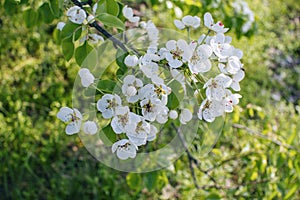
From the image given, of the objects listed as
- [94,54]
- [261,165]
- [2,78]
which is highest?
[94,54]

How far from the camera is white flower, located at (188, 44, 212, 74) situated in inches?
34.6

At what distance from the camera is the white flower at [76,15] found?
3.36ft

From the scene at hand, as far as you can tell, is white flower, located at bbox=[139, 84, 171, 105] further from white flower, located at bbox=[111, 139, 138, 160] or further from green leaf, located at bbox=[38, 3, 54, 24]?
green leaf, located at bbox=[38, 3, 54, 24]

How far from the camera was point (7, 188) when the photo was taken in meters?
1.94

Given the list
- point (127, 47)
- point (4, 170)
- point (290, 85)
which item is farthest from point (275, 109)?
point (127, 47)

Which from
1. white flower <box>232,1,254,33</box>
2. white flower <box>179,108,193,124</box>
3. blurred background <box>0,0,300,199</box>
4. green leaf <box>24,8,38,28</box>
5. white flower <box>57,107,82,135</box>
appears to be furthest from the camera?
white flower <box>232,1,254,33</box>

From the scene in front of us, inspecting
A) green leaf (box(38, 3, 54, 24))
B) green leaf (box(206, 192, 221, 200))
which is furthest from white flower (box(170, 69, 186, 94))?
green leaf (box(206, 192, 221, 200))

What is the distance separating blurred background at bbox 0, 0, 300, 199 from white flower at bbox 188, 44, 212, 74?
0.43m

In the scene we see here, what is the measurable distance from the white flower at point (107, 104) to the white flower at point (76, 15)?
9.5 inches

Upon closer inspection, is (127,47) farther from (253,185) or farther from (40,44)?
(40,44)

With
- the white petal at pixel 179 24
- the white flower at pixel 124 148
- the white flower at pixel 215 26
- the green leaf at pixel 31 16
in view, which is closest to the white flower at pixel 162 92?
the white flower at pixel 124 148

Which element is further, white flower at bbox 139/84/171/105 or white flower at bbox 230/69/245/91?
white flower at bbox 230/69/245/91

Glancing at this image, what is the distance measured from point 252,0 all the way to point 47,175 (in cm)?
235

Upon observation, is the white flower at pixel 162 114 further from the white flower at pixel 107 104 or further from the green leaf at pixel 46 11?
the green leaf at pixel 46 11
